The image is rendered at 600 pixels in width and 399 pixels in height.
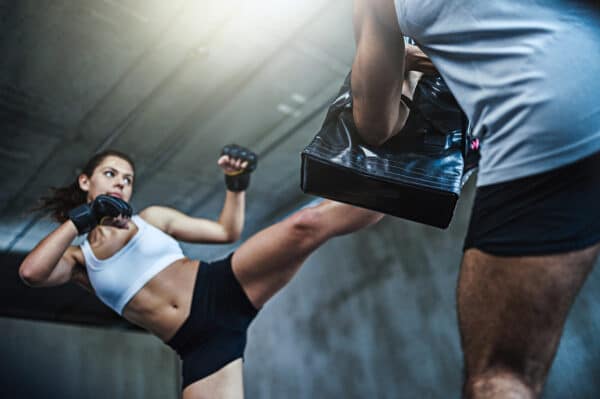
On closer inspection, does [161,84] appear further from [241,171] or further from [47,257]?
[47,257]

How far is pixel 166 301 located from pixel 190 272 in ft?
0.42

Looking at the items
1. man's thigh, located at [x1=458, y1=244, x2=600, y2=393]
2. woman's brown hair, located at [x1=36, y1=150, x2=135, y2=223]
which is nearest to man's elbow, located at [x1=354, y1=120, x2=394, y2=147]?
man's thigh, located at [x1=458, y1=244, x2=600, y2=393]

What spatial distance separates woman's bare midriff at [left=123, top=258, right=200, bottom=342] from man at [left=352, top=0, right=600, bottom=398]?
123cm

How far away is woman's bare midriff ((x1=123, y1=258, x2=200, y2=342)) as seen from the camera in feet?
5.47

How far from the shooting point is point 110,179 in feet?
6.65

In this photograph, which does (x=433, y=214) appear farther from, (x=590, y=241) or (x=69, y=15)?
(x=69, y=15)

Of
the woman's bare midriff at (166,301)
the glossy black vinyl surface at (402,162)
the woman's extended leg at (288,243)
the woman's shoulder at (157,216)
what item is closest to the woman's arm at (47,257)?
the woman's bare midriff at (166,301)

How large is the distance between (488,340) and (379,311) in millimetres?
3391

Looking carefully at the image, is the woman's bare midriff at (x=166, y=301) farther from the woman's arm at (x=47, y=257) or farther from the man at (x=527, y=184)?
the man at (x=527, y=184)

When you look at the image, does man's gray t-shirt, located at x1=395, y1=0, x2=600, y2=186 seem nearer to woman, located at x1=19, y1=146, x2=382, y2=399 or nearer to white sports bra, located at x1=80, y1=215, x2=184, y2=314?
woman, located at x1=19, y1=146, x2=382, y2=399

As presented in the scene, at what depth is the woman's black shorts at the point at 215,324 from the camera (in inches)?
62.7

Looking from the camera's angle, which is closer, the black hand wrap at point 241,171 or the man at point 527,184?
the man at point 527,184

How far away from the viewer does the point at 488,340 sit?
0.56m

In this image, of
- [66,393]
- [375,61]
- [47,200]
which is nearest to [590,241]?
[375,61]
